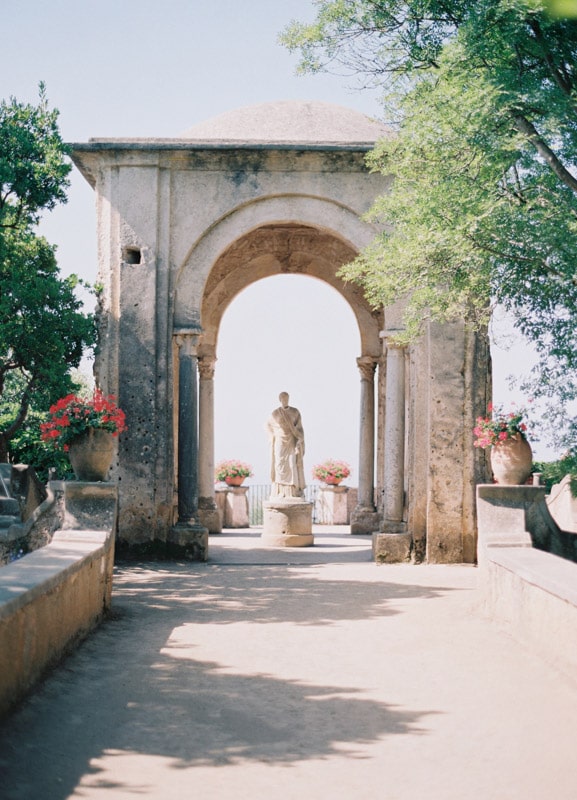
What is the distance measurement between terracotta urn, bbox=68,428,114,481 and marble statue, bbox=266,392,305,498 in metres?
7.11

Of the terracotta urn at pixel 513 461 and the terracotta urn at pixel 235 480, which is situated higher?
the terracotta urn at pixel 513 461

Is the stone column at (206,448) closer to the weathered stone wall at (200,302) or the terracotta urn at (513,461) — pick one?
the weathered stone wall at (200,302)

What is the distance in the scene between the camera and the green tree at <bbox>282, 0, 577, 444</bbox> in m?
7.48

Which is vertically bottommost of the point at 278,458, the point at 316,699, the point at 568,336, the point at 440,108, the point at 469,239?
the point at 316,699

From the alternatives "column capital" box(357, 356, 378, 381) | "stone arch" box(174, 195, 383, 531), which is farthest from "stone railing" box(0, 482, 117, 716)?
"column capital" box(357, 356, 378, 381)

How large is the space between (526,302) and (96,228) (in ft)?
24.2

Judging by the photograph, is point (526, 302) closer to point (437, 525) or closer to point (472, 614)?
point (472, 614)

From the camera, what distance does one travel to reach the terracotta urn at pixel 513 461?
9.63 meters

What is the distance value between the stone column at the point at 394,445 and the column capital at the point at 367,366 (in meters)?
4.62

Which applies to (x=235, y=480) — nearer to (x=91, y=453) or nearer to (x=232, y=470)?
(x=232, y=470)

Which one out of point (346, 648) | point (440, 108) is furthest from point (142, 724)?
point (440, 108)

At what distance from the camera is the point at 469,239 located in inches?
312

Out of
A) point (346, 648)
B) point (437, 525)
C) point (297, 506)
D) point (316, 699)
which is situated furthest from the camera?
point (297, 506)

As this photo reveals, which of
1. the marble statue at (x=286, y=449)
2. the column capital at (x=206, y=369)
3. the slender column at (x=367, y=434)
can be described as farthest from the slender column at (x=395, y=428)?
the column capital at (x=206, y=369)
